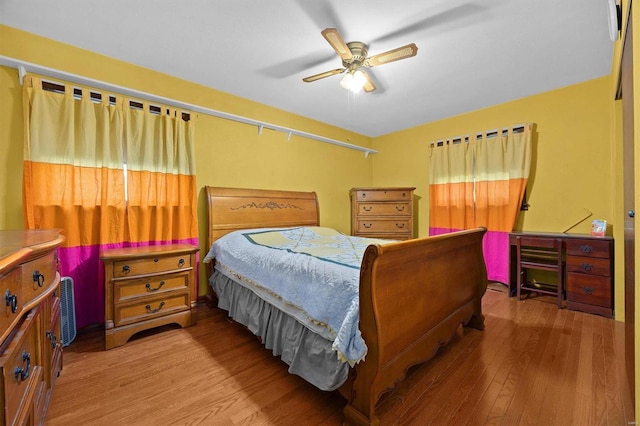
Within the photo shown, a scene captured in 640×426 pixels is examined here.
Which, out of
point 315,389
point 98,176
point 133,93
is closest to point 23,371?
point 315,389

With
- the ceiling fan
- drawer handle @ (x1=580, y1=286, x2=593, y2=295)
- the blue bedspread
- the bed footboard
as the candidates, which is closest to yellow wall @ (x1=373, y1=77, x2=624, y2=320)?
drawer handle @ (x1=580, y1=286, x2=593, y2=295)

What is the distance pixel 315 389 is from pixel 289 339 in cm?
33

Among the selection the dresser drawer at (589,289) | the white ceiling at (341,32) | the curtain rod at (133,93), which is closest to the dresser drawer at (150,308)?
the curtain rod at (133,93)

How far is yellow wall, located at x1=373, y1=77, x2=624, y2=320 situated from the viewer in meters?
2.81

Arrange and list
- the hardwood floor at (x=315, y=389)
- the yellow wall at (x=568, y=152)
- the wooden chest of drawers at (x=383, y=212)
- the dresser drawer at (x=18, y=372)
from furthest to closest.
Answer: the wooden chest of drawers at (x=383, y=212), the yellow wall at (x=568, y=152), the hardwood floor at (x=315, y=389), the dresser drawer at (x=18, y=372)

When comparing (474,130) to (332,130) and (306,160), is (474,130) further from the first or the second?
(306,160)

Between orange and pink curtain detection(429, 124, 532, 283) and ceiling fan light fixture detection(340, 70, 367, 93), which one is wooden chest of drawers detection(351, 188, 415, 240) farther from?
ceiling fan light fixture detection(340, 70, 367, 93)

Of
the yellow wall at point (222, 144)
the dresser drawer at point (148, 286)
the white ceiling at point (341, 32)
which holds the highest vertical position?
the white ceiling at point (341, 32)

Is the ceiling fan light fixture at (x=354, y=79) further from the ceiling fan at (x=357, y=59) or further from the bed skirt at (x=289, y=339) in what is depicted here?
the bed skirt at (x=289, y=339)

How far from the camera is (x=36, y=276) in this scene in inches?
41.3

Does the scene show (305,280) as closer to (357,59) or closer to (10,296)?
(10,296)

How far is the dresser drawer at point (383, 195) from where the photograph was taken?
4137 mm

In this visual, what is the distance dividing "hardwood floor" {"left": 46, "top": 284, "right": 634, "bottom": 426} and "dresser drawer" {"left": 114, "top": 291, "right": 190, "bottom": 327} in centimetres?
20

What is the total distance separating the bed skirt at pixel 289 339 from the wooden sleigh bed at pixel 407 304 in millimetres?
114
